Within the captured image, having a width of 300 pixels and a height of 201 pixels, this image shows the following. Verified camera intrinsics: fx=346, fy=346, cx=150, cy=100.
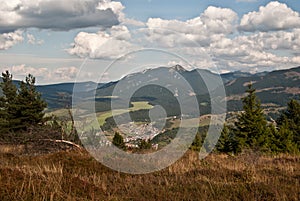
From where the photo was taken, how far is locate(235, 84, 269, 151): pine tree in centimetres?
3247

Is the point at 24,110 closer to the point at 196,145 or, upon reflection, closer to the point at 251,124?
the point at 196,145

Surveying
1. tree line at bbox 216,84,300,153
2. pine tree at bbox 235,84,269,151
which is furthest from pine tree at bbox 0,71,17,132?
pine tree at bbox 235,84,269,151

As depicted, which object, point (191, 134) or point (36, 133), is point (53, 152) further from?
point (191, 134)

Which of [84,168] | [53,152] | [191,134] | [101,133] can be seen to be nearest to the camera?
[84,168]

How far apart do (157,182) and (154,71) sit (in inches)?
157

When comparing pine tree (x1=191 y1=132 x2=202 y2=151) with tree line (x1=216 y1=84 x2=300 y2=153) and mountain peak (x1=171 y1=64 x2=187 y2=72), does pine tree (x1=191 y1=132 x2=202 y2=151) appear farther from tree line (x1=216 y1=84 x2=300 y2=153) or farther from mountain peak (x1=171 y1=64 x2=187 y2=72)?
mountain peak (x1=171 y1=64 x2=187 y2=72)

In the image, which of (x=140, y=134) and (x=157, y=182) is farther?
(x=140, y=134)

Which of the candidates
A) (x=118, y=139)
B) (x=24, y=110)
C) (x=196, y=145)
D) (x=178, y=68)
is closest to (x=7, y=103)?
(x=24, y=110)

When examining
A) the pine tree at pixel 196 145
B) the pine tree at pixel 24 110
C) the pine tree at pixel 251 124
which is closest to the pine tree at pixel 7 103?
the pine tree at pixel 24 110

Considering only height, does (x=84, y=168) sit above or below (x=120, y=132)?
below

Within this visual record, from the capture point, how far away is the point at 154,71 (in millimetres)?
11102

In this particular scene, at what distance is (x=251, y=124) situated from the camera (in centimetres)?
3362

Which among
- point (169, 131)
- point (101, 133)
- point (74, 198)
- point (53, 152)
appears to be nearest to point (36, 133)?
point (53, 152)

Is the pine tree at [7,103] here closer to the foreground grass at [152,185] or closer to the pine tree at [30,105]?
the pine tree at [30,105]
